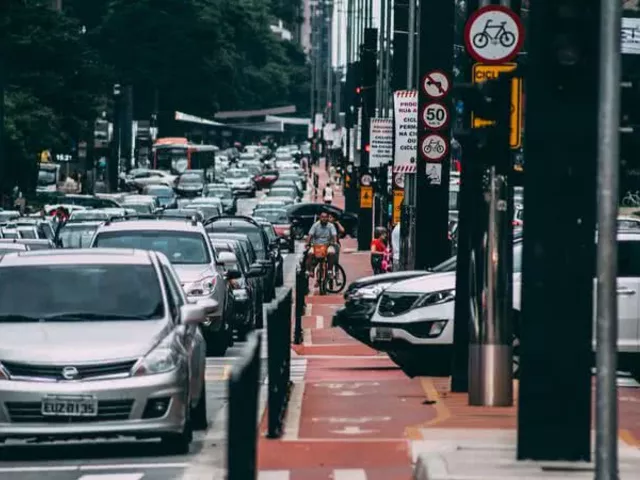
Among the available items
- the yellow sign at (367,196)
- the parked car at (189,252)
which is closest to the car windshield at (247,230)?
the parked car at (189,252)

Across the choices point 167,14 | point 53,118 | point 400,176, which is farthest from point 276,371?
point 167,14

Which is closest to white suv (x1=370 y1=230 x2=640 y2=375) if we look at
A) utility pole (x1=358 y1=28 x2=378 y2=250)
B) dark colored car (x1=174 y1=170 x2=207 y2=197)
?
utility pole (x1=358 y1=28 x2=378 y2=250)

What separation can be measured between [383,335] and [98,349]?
7.29m

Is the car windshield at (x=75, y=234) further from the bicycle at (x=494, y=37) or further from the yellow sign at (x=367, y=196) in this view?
the bicycle at (x=494, y=37)

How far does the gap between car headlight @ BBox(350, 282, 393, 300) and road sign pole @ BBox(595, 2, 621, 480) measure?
47.0 ft

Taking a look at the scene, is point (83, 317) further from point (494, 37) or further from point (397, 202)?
point (397, 202)

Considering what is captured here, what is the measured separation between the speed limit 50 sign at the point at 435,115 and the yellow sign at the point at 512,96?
34.9ft

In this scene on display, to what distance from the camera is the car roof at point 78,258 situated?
16.5m

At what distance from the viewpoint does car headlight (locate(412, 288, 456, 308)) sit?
21953 millimetres

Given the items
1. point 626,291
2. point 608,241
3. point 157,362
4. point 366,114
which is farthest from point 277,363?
point 366,114

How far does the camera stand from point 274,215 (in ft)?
236

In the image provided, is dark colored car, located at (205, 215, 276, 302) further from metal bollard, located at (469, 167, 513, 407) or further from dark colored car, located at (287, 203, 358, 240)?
dark colored car, located at (287, 203, 358, 240)

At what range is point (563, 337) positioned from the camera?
1255 cm

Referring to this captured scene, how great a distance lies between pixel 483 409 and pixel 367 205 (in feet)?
149
